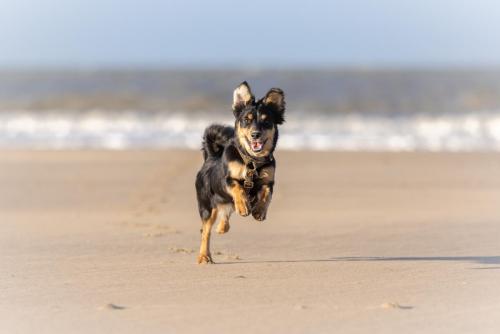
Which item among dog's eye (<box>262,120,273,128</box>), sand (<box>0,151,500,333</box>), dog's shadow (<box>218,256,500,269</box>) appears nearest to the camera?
sand (<box>0,151,500,333</box>)

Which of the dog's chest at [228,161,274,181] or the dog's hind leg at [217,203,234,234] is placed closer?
the dog's chest at [228,161,274,181]

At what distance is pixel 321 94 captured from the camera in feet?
121

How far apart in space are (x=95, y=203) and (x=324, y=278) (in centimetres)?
526

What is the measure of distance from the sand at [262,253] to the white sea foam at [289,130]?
4.36 metres

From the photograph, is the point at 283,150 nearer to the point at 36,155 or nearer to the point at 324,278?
the point at 36,155

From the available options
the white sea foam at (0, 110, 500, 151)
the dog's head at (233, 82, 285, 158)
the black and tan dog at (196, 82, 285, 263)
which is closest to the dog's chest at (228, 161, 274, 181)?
the black and tan dog at (196, 82, 285, 263)

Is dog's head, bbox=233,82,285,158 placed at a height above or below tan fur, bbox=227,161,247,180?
above

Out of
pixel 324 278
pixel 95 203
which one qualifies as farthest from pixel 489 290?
pixel 95 203

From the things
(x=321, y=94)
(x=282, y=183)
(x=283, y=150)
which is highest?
(x=321, y=94)

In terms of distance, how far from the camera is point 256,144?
21.9ft

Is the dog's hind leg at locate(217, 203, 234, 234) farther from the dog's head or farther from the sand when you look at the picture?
the dog's head

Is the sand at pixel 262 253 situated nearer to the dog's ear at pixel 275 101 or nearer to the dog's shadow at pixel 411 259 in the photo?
the dog's shadow at pixel 411 259

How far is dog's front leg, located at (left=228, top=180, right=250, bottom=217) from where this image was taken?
676 centimetres

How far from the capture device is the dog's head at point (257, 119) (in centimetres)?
668
